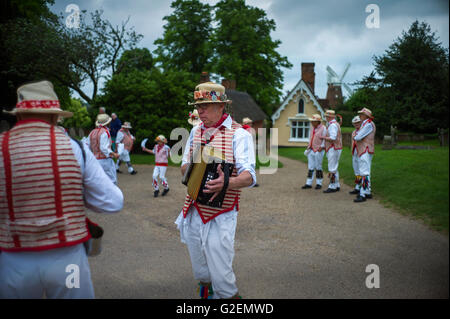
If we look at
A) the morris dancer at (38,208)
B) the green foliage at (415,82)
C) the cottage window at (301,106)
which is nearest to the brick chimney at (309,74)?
the cottage window at (301,106)

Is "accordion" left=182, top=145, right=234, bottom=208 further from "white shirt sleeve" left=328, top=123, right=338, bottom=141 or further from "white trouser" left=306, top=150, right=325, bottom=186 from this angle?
"white trouser" left=306, top=150, right=325, bottom=186

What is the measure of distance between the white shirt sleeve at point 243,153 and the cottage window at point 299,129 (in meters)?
29.8

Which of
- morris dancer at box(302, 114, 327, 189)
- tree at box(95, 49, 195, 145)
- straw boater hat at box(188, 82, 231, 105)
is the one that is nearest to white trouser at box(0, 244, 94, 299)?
straw boater hat at box(188, 82, 231, 105)

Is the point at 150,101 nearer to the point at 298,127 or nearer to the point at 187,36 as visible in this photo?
the point at 187,36

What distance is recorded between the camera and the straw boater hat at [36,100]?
2328 mm

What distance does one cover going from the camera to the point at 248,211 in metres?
8.08

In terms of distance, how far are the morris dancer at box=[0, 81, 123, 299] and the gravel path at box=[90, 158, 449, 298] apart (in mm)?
1721

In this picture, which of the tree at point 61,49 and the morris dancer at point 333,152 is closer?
the morris dancer at point 333,152

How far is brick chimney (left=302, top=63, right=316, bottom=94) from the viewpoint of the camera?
34.5 meters

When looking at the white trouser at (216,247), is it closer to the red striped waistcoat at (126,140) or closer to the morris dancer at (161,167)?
the morris dancer at (161,167)

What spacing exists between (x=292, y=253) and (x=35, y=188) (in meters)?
3.95

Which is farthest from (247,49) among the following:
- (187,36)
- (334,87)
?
(334,87)

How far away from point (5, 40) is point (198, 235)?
17260mm
